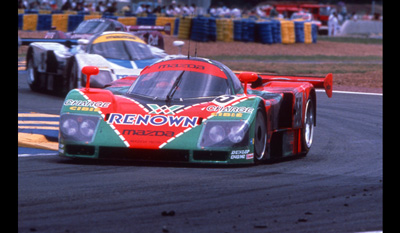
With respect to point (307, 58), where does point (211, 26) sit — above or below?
above

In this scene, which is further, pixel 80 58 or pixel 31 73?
pixel 31 73

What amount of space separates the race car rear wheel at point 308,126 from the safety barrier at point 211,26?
22.7 metres

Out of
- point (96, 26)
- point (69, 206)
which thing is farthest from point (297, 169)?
point (96, 26)

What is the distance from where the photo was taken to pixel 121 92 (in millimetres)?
9094

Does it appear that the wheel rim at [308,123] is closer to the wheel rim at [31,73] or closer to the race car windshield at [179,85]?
the race car windshield at [179,85]

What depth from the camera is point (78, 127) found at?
7996 millimetres

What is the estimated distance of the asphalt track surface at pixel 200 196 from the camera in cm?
527

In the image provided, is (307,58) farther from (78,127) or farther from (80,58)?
(78,127)

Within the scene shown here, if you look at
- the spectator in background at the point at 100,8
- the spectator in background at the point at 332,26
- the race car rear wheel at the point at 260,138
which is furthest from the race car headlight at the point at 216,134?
the spectator in background at the point at 332,26

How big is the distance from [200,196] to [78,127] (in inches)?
86.3

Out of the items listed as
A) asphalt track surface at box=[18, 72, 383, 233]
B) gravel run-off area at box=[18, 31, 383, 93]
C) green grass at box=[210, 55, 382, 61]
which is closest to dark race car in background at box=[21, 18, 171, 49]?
gravel run-off area at box=[18, 31, 383, 93]

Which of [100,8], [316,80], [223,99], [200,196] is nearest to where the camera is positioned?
[200,196]

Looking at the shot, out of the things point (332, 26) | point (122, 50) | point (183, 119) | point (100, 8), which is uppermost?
point (100, 8)

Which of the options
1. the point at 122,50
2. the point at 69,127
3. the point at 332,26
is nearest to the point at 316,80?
the point at 69,127
